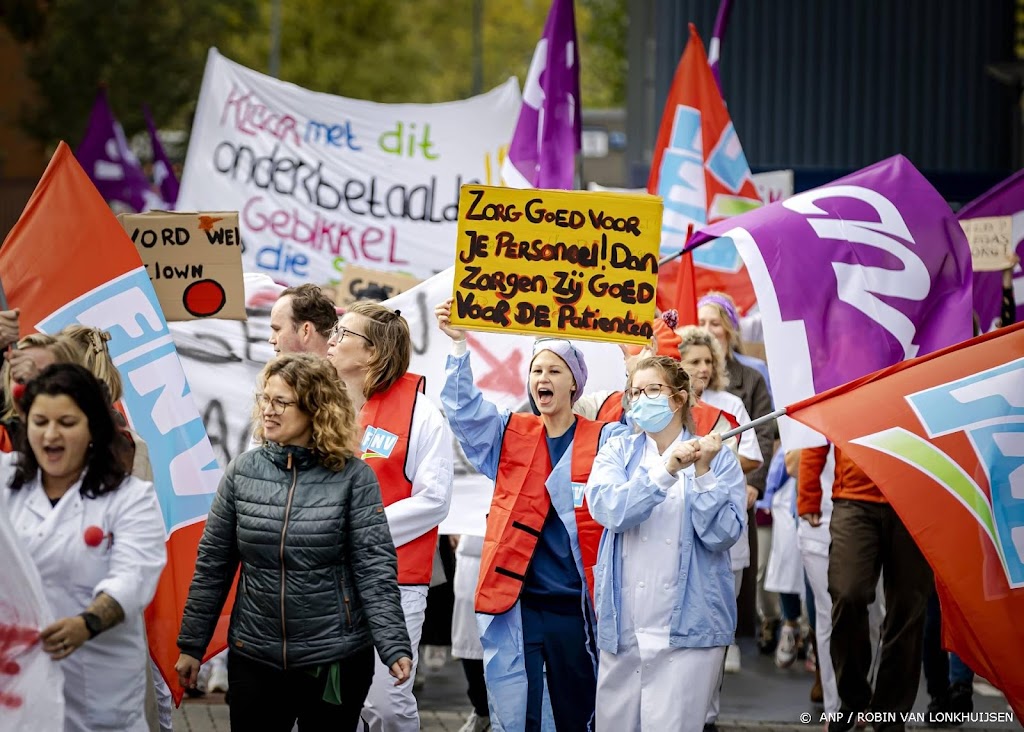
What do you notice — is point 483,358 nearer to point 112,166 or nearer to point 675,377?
point 675,377

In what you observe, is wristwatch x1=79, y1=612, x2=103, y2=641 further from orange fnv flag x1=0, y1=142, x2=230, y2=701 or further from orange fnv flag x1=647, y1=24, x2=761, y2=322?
A: orange fnv flag x1=647, y1=24, x2=761, y2=322

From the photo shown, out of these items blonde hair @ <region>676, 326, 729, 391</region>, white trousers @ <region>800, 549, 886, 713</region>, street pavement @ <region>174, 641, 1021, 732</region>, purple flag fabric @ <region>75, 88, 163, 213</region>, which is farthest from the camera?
purple flag fabric @ <region>75, 88, 163, 213</region>

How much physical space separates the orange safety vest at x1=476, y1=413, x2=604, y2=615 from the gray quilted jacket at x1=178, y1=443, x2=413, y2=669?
110 cm

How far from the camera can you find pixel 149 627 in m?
5.68

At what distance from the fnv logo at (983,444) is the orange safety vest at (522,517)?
1.09 metres

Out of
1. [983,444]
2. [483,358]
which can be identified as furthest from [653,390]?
[483,358]

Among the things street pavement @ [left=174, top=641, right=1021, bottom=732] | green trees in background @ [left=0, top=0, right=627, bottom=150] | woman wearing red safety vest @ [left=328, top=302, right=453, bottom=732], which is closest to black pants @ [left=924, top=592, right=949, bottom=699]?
street pavement @ [left=174, top=641, right=1021, bottom=732]

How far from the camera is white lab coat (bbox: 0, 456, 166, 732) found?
14.6 feet

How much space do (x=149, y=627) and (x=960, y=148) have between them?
47.3 ft

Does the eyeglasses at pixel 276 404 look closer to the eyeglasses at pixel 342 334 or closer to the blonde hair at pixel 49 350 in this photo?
the blonde hair at pixel 49 350

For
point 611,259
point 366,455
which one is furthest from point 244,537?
point 611,259

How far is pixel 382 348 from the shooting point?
6148 mm

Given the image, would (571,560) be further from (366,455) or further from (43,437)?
(43,437)

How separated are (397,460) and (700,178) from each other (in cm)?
473
